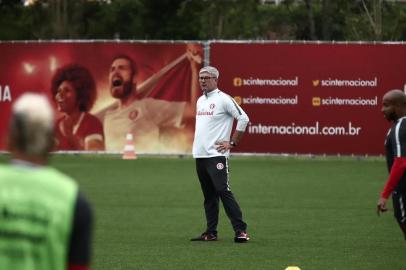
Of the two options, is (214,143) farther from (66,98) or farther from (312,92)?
(66,98)

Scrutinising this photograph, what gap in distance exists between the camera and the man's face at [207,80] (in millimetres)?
13102

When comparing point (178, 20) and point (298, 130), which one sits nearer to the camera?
point (298, 130)

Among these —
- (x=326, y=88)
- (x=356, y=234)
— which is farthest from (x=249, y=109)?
(x=356, y=234)

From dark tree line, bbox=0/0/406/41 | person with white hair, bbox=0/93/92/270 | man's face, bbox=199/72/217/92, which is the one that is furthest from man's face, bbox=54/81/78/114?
person with white hair, bbox=0/93/92/270

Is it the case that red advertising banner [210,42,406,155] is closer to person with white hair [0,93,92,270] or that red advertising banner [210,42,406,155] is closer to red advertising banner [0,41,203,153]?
red advertising banner [0,41,203,153]

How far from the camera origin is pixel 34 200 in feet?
13.7

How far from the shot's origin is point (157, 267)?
1084cm

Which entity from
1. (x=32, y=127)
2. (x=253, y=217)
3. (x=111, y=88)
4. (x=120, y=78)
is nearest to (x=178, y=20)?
(x=120, y=78)

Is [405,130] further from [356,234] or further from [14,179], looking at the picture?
[14,179]

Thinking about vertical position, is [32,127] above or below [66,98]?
below

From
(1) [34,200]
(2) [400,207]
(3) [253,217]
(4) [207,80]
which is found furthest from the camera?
(3) [253,217]

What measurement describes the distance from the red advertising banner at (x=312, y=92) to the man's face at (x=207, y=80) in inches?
534

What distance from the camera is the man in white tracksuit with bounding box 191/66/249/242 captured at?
1309cm

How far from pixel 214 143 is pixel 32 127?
905cm
